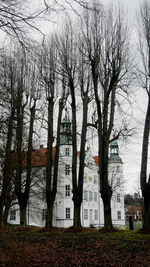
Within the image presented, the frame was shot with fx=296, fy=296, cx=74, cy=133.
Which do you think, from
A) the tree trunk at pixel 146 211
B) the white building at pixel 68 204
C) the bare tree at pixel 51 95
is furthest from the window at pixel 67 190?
the tree trunk at pixel 146 211

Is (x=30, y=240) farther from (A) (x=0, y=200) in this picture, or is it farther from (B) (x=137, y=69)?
(B) (x=137, y=69)

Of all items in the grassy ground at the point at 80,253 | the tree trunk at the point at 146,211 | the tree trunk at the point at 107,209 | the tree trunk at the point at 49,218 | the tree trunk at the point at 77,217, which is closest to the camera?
the grassy ground at the point at 80,253

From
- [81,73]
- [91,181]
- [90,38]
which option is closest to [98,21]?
[90,38]

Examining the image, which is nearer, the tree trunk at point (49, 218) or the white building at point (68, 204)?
the tree trunk at point (49, 218)

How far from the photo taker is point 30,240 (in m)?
13.9

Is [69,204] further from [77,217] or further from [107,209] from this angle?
[107,209]

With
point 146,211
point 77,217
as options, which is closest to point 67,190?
point 77,217

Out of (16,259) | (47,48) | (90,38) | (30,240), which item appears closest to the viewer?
(16,259)

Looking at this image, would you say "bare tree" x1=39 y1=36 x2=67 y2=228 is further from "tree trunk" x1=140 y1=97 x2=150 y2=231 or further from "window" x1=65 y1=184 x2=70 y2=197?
"window" x1=65 y1=184 x2=70 y2=197

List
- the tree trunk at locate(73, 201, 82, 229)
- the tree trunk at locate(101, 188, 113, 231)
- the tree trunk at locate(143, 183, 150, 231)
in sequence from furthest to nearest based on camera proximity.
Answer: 1. the tree trunk at locate(73, 201, 82, 229)
2. the tree trunk at locate(101, 188, 113, 231)
3. the tree trunk at locate(143, 183, 150, 231)

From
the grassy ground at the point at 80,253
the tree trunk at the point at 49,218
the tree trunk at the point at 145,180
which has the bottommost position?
the grassy ground at the point at 80,253

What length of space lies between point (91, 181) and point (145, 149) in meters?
43.1

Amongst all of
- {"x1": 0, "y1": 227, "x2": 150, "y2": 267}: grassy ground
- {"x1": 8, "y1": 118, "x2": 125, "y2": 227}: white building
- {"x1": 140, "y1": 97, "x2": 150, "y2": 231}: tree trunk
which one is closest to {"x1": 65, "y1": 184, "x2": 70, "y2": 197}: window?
{"x1": 8, "y1": 118, "x2": 125, "y2": 227}: white building

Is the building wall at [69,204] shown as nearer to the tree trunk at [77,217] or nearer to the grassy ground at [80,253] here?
the tree trunk at [77,217]
